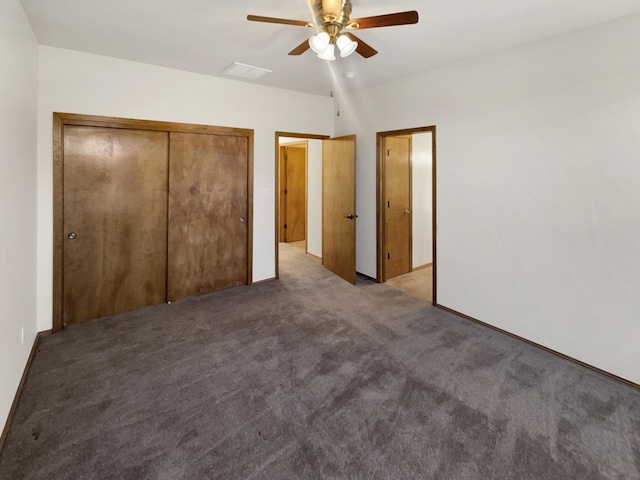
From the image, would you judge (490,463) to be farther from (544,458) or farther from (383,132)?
(383,132)

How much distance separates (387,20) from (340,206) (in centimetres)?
288

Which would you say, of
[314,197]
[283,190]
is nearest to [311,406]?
[314,197]

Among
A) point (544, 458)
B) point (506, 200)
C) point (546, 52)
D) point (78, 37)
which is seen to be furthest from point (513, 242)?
point (78, 37)

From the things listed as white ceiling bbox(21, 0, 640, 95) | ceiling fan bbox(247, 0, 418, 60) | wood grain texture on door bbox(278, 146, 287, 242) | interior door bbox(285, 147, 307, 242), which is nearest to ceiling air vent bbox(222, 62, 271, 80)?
white ceiling bbox(21, 0, 640, 95)

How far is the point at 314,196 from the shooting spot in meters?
6.03

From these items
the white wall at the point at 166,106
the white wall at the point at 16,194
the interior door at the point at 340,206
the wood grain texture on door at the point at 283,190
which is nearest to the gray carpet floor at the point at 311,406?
the white wall at the point at 16,194

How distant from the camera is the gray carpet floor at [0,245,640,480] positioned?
161 cm

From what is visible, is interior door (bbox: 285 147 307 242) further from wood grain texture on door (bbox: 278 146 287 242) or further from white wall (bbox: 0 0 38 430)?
white wall (bbox: 0 0 38 430)

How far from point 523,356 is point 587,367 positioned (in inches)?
16.8

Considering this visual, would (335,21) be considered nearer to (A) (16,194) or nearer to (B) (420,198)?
(A) (16,194)

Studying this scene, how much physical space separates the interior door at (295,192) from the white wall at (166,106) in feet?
8.16

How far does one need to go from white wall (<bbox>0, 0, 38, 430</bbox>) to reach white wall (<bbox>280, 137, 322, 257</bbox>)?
3.79m

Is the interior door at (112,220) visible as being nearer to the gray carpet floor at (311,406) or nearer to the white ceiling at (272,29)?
the gray carpet floor at (311,406)

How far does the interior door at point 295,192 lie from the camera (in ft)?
24.0
